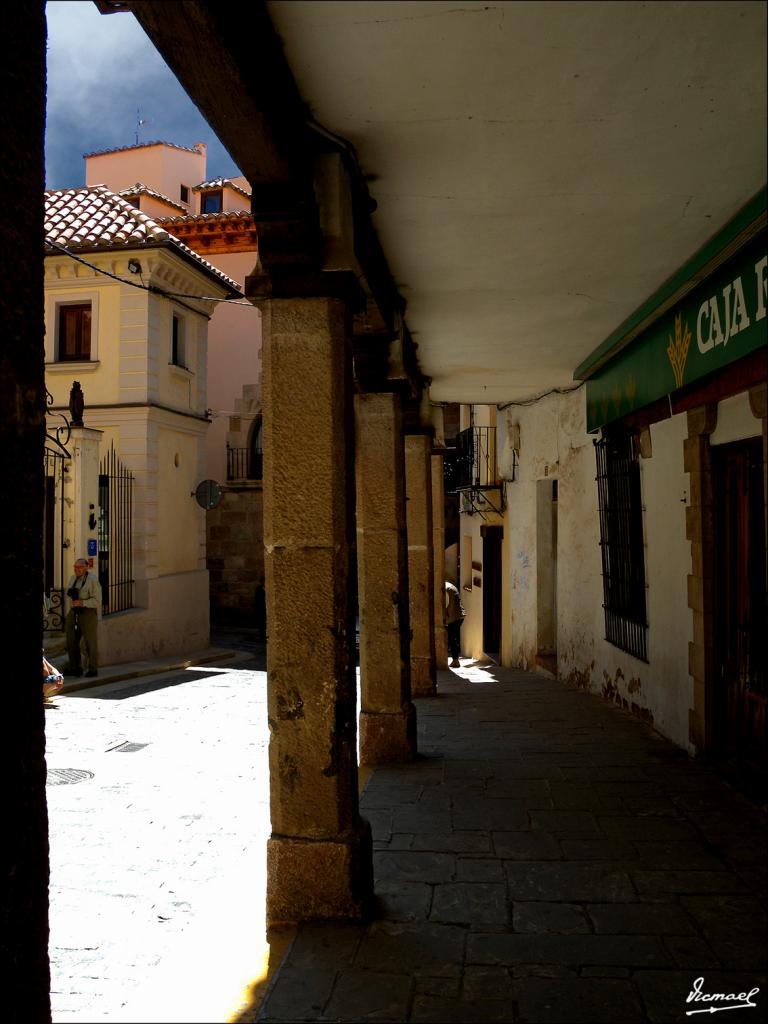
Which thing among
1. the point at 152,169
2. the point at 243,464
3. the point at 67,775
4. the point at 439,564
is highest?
the point at 152,169

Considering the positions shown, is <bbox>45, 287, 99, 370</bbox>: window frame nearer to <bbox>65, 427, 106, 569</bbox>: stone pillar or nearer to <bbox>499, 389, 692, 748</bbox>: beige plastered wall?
<bbox>65, 427, 106, 569</bbox>: stone pillar

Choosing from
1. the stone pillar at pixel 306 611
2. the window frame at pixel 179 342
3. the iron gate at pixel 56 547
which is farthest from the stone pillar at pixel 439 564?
the stone pillar at pixel 306 611

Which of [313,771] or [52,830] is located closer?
[313,771]

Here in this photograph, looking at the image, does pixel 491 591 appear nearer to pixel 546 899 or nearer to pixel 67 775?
pixel 67 775

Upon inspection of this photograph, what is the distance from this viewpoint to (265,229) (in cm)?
341

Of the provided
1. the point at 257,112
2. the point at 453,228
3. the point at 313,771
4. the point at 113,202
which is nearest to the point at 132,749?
the point at 313,771

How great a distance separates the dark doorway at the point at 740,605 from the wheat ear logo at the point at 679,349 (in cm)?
59

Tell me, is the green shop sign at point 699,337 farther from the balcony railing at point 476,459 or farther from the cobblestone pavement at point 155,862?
the balcony railing at point 476,459

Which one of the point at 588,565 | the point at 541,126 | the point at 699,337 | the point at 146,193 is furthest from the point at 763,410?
the point at 146,193

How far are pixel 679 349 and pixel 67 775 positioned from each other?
527 cm

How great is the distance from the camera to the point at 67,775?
20.1 ft

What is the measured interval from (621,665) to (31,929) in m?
7.19

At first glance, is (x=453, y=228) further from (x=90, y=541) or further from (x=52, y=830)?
(x=90, y=541)

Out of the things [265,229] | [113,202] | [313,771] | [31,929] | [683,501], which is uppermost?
[113,202]
